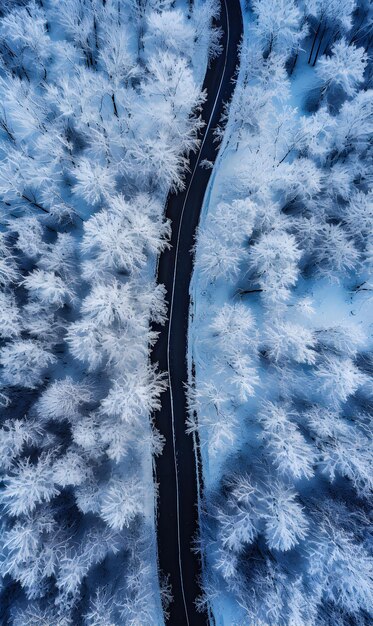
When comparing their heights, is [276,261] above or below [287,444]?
above

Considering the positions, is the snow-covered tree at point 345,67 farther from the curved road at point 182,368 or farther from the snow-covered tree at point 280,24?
the curved road at point 182,368

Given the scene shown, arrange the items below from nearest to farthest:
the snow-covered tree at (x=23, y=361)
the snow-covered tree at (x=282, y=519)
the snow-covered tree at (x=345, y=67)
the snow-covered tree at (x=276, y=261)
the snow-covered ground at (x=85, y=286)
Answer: the snow-covered tree at (x=282, y=519) < the snow-covered ground at (x=85, y=286) < the snow-covered tree at (x=23, y=361) < the snow-covered tree at (x=276, y=261) < the snow-covered tree at (x=345, y=67)

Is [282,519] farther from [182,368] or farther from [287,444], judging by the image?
[182,368]

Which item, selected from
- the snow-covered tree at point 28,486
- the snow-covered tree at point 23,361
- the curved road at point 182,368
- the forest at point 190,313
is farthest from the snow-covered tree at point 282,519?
the snow-covered tree at point 23,361

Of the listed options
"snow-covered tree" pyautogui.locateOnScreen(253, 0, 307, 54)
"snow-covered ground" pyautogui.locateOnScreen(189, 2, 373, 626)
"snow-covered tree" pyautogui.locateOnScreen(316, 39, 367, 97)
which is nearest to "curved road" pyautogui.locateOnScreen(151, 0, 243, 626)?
"snow-covered ground" pyautogui.locateOnScreen(189, 2, 373, 626)

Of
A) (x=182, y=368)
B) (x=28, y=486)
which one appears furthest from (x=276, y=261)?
(x=28, y=486)

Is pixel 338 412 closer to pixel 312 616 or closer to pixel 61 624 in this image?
pixel 312 616

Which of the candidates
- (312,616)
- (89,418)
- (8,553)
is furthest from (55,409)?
(312,616)
